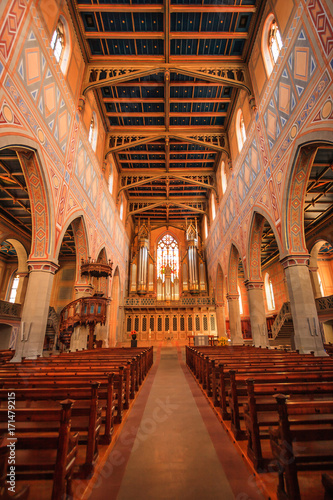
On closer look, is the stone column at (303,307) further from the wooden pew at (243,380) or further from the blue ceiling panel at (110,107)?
the blue ceiling panel at (110,107)

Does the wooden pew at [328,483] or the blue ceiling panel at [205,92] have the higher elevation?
the blue ceiling panel at [205,92]

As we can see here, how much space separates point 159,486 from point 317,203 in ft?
49.4

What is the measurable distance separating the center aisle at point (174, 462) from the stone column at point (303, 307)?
501cm

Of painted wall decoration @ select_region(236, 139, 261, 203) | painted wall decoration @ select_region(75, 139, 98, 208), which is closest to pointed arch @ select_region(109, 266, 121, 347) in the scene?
painted wall decoration @ select_region(75, 139, 98, 208)

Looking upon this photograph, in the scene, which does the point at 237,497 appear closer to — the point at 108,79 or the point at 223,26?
the point at 108,79

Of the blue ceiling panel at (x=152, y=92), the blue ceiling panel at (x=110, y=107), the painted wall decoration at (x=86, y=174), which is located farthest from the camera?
the blue ceiling panel at (x=110, y=107)

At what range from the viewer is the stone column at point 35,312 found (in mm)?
7855

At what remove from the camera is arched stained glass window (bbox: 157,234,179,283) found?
86.2 feet

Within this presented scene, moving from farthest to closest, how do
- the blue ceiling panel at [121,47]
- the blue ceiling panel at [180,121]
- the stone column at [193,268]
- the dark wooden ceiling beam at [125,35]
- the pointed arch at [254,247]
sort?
the stone column at [193,268] < the blue ceiling panel at [180,121] < the blue ceiling panel at [121,47] < the pointed arch at [254,247] < the dark wooden ceiling beam at [125,35]

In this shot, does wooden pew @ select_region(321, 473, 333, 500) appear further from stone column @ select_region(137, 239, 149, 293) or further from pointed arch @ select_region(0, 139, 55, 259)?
stone column @ select_region(137, 239, 149, 293)

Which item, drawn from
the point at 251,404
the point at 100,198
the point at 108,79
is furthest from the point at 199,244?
the point at 251,404

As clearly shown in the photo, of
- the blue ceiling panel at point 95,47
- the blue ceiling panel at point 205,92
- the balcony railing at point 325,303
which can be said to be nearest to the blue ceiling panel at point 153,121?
the blue ceiling panel at point 205,92

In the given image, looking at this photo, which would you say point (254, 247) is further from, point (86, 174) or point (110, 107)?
point (110, 107)

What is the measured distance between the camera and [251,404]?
9.20 ft
